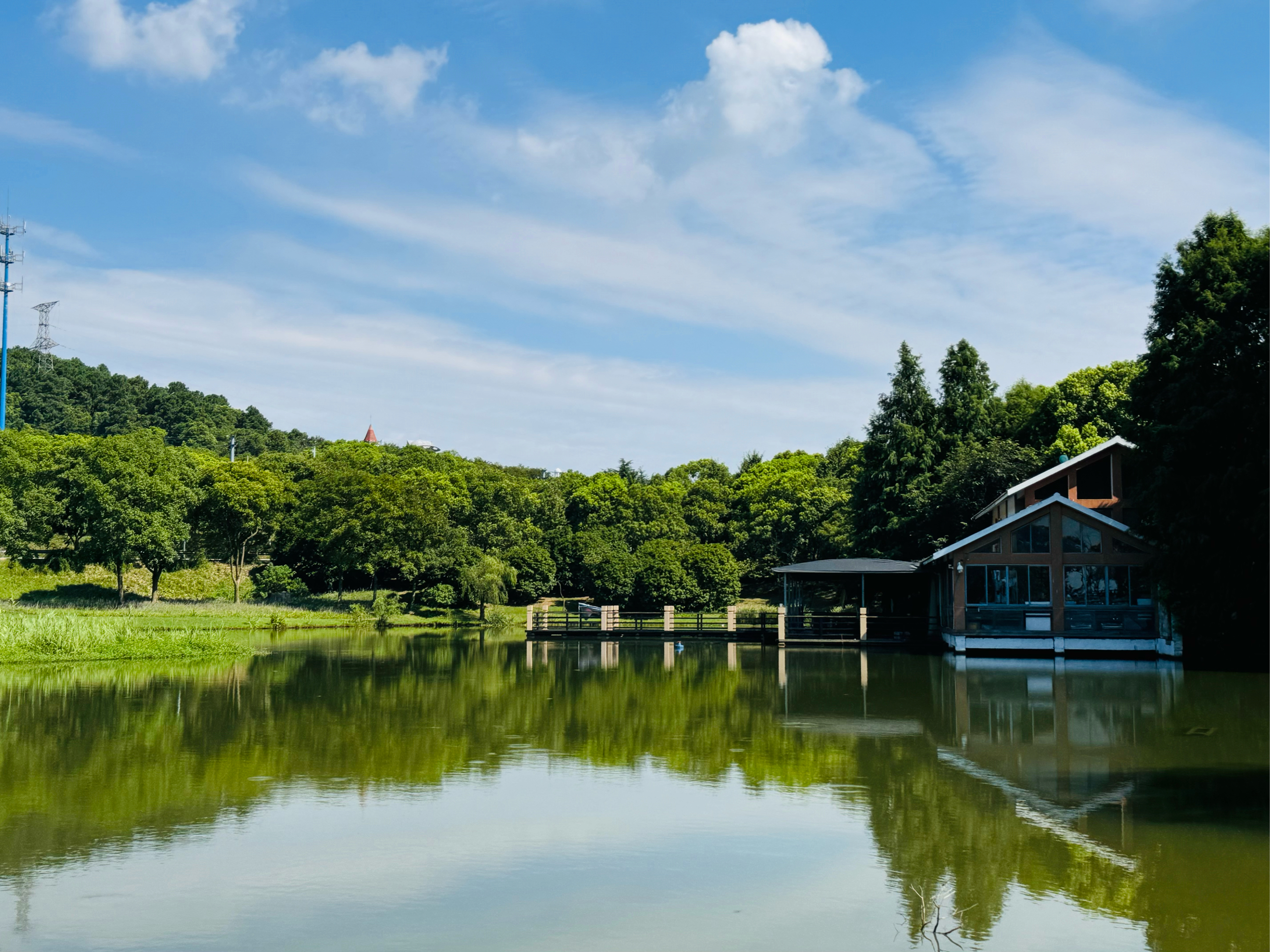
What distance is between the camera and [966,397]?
47.2m

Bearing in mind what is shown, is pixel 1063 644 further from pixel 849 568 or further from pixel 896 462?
pixel 896 462

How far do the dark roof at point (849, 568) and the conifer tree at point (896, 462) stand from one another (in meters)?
7.65

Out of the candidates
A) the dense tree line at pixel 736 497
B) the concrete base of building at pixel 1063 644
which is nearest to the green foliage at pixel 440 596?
the dense tree line at pixel 736 497

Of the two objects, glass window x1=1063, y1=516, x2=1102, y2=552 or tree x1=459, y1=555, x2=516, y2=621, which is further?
tree x1=459, y1=555, x2=516, y2=621

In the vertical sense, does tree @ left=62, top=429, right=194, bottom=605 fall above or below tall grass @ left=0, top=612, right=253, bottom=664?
above

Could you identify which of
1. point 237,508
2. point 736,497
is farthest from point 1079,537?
point 736,497

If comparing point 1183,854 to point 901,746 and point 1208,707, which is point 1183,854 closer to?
point 901,746

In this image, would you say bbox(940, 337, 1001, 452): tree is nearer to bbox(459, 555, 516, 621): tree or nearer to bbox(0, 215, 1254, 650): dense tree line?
bbox(0, 215, 1254, 650): dense tree line

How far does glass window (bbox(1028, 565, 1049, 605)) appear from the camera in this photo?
100ft

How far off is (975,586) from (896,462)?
46.7ft

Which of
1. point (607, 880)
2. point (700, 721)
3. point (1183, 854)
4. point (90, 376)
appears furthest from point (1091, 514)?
point (90, 376)

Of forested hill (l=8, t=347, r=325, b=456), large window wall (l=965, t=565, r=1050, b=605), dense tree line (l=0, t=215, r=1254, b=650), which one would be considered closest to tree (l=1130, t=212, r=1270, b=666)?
dense tree line (l=0, t=215, r=1254, b=650)

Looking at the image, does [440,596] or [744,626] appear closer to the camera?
[744,626]

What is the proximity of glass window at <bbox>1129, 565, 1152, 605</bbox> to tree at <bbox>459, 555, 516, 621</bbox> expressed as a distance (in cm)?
2990
